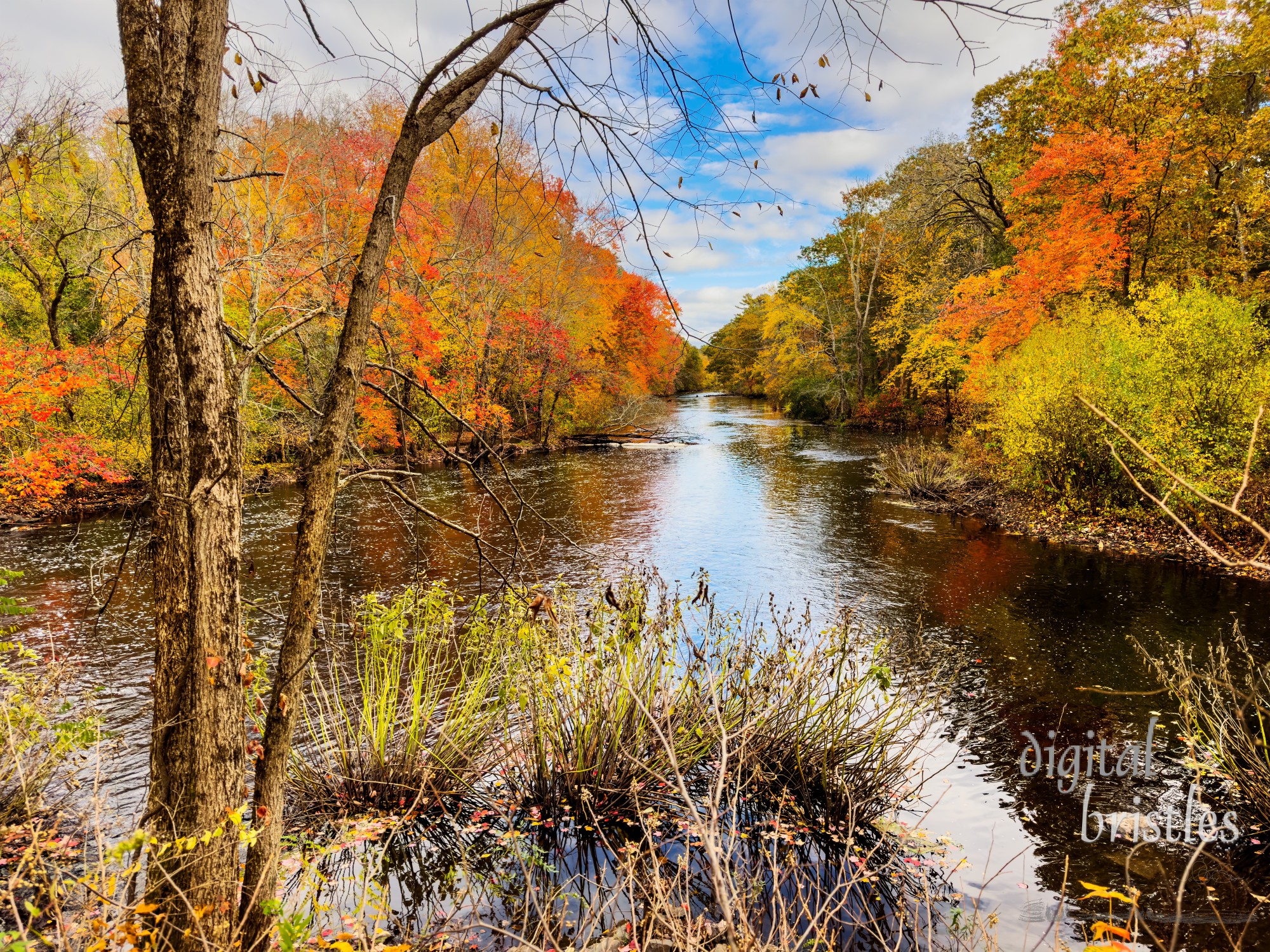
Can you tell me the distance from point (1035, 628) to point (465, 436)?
21463 mm

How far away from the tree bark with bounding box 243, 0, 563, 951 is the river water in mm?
413

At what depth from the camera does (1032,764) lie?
18.2ft

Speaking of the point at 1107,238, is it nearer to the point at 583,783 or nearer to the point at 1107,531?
the point at 1107,531

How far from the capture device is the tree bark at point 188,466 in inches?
86.6

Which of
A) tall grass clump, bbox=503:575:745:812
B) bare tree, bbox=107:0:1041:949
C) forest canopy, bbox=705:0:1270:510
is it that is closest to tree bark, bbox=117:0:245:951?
bare tree, bbox=107:0:1041:949

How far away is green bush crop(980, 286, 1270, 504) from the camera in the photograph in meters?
10.6

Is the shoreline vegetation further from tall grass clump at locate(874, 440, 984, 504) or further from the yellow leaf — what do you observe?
tall grass clump at locate(874, 440, 984, 504)

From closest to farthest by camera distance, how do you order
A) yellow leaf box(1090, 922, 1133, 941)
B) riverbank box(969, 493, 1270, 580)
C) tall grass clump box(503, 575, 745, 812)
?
yellow leaf box(1090, 922, 1133, 941)
tall grass clump box(503, 575, 745, 812)
riverbank box(969, 493, 1270, 580)

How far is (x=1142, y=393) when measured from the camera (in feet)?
37.9

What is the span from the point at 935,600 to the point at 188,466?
31.0ft

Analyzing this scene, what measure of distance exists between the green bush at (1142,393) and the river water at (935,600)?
6.08 feet

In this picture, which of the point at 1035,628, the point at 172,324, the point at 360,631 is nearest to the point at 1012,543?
the point at 1035,628

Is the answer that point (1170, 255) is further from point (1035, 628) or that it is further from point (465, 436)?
point (465, 436)

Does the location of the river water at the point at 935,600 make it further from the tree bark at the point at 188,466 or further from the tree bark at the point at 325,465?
the tree bark at the point at 188,466
